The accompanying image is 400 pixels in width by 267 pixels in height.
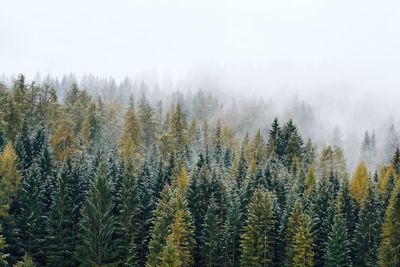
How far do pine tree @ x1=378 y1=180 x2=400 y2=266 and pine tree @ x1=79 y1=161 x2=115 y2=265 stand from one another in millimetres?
30412

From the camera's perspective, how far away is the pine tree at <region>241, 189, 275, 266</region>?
5997 cm

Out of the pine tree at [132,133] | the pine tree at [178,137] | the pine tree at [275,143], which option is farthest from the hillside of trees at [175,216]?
the pine tree at [178,137]

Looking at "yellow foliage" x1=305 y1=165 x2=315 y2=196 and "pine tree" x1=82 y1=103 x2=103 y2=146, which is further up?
"pine tree" x1=82 y1=103 x2=103 y2=146

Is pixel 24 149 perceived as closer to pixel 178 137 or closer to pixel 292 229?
pixel 178 137

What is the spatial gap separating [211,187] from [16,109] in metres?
35.0

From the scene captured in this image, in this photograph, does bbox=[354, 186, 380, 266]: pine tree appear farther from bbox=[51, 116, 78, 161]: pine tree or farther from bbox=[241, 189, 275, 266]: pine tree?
bbox=[51, 116, 78, 161]: pine tree

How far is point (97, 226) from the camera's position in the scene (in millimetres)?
58906

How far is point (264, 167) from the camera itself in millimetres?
77125

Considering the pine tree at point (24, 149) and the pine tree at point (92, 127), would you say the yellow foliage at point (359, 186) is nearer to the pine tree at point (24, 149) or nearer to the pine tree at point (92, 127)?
the pine tree at point (24, 149)

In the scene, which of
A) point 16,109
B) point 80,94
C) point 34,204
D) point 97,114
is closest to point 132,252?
point 34,204

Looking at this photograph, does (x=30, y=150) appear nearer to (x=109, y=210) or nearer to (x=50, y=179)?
(x=50, y=179)

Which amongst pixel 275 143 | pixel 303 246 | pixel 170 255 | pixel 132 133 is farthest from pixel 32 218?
pixel 275 143

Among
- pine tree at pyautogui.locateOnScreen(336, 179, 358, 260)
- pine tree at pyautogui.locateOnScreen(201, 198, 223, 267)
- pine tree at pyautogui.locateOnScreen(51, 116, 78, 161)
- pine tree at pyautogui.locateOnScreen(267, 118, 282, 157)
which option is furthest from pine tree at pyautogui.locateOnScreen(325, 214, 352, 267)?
pine tree at pyautogui.locateOnScreen(51, 116, 78, 161)

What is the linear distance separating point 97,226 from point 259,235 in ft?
60.9
